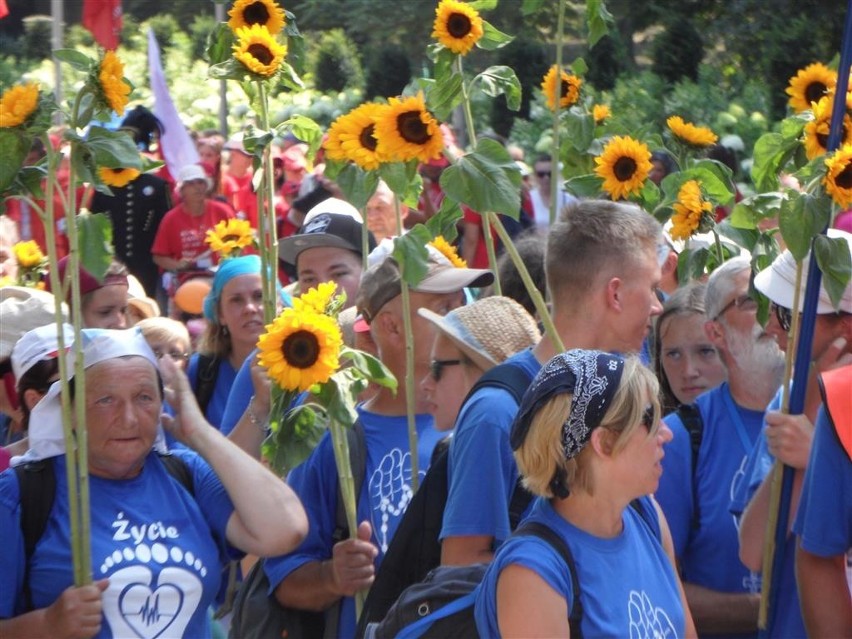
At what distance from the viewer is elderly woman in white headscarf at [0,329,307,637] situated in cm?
336

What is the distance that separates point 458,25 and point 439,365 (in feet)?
3.02

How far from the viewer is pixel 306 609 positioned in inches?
152

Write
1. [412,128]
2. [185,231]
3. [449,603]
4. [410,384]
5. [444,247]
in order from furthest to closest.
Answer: [185,231], [444,247], [410,384], [412,128], [449,603]

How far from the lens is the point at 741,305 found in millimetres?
3996

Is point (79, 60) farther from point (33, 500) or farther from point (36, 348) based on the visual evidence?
point (33, 500)

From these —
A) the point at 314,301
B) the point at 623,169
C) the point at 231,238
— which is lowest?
the point at 231,238

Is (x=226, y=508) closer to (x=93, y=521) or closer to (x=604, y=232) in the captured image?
(x=93, y=521)

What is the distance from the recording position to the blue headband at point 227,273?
17.7 feet

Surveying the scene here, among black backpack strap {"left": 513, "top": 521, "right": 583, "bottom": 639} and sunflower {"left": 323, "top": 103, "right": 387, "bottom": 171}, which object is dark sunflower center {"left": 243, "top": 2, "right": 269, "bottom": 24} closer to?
sunflower {"left": 323, "top": 103, "right": 387, "bottom": 171}

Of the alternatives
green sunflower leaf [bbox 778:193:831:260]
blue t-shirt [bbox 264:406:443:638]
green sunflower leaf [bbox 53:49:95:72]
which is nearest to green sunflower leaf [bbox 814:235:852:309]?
green sunflower leaf [bbox 778:193:831:260]

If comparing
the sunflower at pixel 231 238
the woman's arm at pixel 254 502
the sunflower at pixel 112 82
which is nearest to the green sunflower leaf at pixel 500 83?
the sunflower at pixel 112 82

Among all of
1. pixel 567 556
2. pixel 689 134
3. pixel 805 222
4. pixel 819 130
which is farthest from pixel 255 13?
pixel 567 556

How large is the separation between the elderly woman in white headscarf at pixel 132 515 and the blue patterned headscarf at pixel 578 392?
108 cm

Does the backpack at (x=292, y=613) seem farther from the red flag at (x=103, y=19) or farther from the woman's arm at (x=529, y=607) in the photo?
the red flag at (x=103, y=19)
